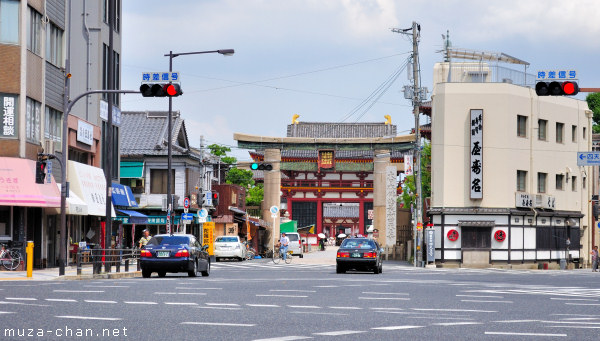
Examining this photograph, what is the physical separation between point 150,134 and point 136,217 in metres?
10.8

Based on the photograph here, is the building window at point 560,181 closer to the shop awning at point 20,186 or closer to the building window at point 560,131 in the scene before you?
the building window at point 560,131

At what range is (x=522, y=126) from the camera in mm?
57281

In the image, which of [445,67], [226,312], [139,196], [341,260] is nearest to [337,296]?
[226,312]

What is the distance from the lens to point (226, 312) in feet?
52.8

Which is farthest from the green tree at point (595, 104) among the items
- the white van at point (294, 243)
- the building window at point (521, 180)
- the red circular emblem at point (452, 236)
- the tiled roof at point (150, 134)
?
Answer: the tiled roof at point (150, 134)

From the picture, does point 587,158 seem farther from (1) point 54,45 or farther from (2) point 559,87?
(1) point 54,45

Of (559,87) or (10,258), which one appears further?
(10,258)

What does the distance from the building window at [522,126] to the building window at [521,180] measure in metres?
2.39

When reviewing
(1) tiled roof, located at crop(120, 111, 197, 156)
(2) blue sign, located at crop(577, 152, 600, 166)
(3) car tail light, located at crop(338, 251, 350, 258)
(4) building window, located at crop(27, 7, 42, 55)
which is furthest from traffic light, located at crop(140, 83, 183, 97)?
(1) tiled roof, located at crop(120, 111, 197, 156)

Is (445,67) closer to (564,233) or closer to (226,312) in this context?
(564,233)

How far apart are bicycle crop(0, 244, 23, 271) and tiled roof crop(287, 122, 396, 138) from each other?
212ft

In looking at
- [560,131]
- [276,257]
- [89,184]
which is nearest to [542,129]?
[560,131]

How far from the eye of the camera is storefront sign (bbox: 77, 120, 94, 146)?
41844mm

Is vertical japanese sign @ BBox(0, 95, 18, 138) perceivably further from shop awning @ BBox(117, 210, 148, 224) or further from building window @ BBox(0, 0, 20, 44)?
shop awning @ BBox(117, 210, 148, 224)
